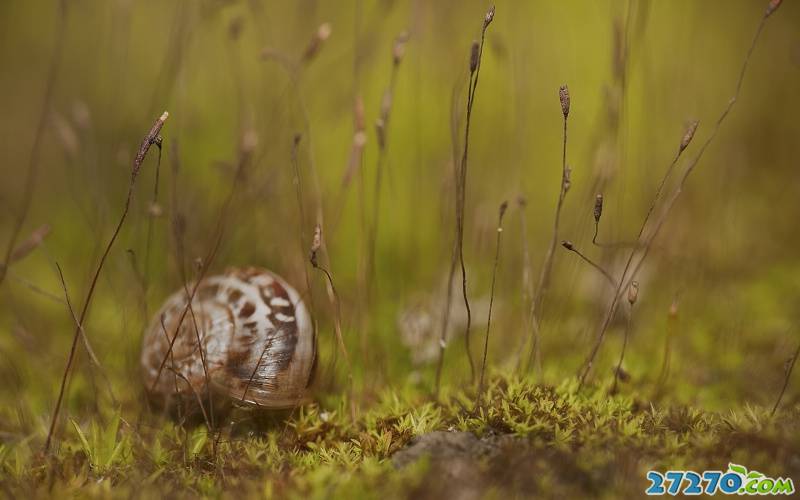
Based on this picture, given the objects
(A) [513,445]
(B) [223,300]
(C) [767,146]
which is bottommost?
(A) [513,445]

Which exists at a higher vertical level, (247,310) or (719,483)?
(247,310)

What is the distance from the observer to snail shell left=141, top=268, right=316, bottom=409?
189 cm

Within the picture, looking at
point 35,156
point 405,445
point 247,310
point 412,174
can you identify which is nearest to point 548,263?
point 405,445

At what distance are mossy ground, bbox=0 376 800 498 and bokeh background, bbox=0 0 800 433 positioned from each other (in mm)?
229

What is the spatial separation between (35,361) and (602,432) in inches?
81.7

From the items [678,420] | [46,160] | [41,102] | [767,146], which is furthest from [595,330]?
[41,102]

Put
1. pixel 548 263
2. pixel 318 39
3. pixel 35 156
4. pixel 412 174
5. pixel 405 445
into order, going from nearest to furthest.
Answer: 1. pixel 405 445
2. pixel 318 39
3. pixel 548 263
4. pixel 35 156
5. pixel 412 174

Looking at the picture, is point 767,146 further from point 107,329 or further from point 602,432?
point 107,329

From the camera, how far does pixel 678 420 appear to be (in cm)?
175

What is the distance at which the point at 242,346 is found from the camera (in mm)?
1933

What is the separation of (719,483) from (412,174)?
2157mm

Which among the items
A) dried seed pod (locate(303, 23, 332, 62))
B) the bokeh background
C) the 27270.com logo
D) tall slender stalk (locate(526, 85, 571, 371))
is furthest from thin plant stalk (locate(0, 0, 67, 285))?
the 27270.com logo

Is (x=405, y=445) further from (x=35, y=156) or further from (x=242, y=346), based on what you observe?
(x=35, y=156)

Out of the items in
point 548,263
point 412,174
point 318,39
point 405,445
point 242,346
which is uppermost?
point 318,39
